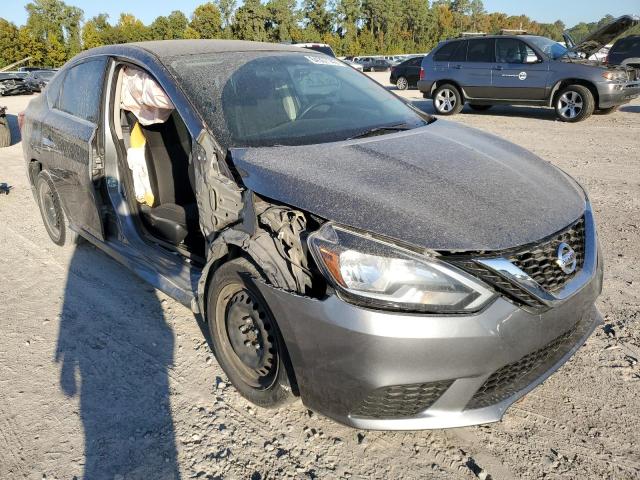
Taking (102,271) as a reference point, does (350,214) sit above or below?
above

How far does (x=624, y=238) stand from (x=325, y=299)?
3.70 m

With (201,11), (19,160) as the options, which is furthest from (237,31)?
(19,160)

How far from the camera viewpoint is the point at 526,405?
2.58 m

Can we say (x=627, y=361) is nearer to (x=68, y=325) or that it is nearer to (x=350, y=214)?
(x=350, y=214)

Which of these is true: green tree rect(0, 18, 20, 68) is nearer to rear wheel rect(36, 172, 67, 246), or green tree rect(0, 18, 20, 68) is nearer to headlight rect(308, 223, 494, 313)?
rear wheel rect(36, 172, 67, 246)

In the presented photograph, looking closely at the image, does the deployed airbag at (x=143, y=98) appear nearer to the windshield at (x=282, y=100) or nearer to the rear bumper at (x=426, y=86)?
the windshield at (x=282, y=100)

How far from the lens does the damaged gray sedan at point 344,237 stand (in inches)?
77.4

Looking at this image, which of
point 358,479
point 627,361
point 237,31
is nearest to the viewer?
point 358,479

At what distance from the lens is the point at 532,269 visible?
206 centimetres

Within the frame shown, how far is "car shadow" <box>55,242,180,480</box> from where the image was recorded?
235 cm

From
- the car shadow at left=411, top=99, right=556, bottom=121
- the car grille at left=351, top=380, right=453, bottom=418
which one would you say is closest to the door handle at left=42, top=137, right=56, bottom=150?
the car grille at left=351, top=380, right=453, bottom=418

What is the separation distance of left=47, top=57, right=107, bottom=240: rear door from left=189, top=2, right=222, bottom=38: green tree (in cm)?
6999

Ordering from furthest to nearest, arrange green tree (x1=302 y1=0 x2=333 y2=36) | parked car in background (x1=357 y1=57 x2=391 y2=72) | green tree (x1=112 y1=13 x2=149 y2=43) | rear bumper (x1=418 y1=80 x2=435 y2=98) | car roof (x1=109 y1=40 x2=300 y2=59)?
green tree (x1=302 y1=0 x2=333 y2=36) → green tree (x1=112 y1=13 x2=149 y2=43) → parked car in background (x1=357 y1=57 x2=391 y2=72) → rear bumper (x1=418 y1=80 x2=435 y2=98) → car roof (x1=109 y1=40 x2=300 y2=59)

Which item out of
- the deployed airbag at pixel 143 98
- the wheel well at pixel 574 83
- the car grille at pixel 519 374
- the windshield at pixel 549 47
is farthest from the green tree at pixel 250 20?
the car grille at pixel 519 374
